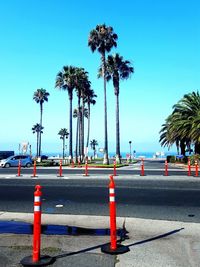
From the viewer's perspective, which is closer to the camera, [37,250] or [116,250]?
Answer: [37,250]

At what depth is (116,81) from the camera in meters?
54.0

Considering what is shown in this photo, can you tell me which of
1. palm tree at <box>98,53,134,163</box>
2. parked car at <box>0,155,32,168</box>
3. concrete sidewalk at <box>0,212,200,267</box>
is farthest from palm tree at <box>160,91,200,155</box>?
concrete sidewalk at <box>0,212,200,267</box>

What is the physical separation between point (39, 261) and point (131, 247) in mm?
1714

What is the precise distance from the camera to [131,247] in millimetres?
6000

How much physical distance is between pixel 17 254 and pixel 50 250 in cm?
55

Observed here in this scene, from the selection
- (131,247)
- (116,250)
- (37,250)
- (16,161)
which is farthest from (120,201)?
(16,161)

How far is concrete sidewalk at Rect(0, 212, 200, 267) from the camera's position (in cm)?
523

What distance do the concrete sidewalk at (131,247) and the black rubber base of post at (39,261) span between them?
0.11m

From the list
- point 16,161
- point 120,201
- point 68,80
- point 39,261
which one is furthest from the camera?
point 68,80

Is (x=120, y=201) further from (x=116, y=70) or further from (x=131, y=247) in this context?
(x=116, y=70)

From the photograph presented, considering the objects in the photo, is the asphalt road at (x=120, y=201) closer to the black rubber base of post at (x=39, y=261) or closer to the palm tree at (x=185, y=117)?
the black rubber base of post at (x=39, y=261)

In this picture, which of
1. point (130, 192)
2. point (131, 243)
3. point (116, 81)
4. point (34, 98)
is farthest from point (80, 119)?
point (131, 243)

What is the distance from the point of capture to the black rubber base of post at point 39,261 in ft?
16.6

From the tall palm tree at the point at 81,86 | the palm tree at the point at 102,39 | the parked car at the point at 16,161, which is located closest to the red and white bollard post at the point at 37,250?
the parked car at the point at 16,161
